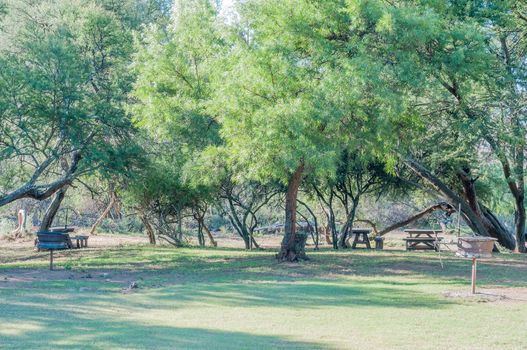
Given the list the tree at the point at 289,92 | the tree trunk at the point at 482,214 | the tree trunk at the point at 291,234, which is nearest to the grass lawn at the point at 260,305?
the tree trunk at the point at 291,234

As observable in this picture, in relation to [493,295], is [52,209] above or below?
above

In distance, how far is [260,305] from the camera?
12453 millimetres

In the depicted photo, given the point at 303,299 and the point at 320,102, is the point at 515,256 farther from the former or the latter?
the point at 303,299

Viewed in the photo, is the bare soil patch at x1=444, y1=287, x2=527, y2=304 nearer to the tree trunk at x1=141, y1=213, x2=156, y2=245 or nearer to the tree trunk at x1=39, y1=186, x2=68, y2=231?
the tree trunk at x1=141, y1=213, x2=156, y2=245

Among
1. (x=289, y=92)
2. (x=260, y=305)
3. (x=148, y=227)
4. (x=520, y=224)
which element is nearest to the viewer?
(x=260, y=305)

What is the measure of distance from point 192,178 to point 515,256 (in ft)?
39.4

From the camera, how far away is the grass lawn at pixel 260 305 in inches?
361

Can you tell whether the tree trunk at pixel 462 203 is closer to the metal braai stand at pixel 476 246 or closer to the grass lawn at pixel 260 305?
the grass lawn at pixel 260 305

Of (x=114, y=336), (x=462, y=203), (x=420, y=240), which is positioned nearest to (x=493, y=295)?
(x=114, y=336)

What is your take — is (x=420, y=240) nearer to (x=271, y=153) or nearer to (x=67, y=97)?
(x=271, y=153)

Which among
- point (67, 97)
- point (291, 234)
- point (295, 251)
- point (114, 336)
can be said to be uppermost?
point (67, 97)

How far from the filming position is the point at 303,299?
13180 mm

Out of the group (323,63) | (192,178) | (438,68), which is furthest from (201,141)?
(438,68)

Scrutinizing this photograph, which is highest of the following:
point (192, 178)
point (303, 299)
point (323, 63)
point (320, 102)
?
point (323, 63)
